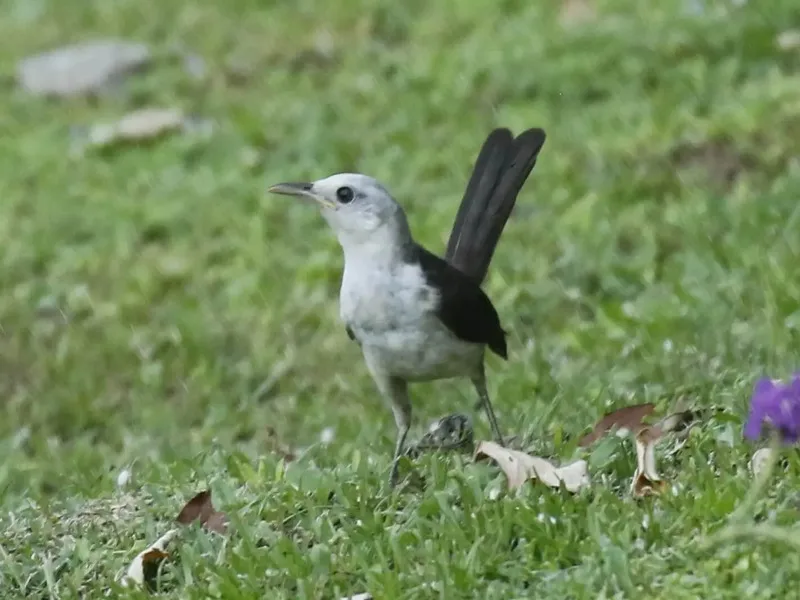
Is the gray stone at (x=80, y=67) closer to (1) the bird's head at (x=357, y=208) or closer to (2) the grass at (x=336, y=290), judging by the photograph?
(2) the grass at (x=336, y=290)

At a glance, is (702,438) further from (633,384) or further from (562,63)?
(562,63)

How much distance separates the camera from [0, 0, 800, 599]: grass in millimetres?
3443

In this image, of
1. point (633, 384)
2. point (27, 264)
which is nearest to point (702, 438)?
point (633, 384)

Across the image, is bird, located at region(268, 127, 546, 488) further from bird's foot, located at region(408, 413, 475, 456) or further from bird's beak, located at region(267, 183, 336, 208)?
bird's foot, located at region(408, 413, 475, 456)

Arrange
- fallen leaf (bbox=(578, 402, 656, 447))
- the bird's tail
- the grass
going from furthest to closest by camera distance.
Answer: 1. the bird's tail
2. fallen leaf (bbox=(578, 402, 656, 447))
3. the grass

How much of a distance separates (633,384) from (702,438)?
117 cm

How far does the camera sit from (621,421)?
166 inches

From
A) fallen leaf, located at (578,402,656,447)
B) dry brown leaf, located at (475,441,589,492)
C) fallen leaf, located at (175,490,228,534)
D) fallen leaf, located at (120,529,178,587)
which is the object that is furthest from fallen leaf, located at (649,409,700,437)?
fallen leaf, located at (120,529,178,587)

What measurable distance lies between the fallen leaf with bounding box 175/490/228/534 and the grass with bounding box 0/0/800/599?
0.07 m

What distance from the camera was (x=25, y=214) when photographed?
835cm

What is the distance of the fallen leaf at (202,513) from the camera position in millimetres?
3852

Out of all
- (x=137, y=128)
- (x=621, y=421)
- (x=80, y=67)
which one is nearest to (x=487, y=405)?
(x=621, y=421)

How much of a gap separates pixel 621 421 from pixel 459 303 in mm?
664

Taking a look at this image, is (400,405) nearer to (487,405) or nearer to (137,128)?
(487,405)
